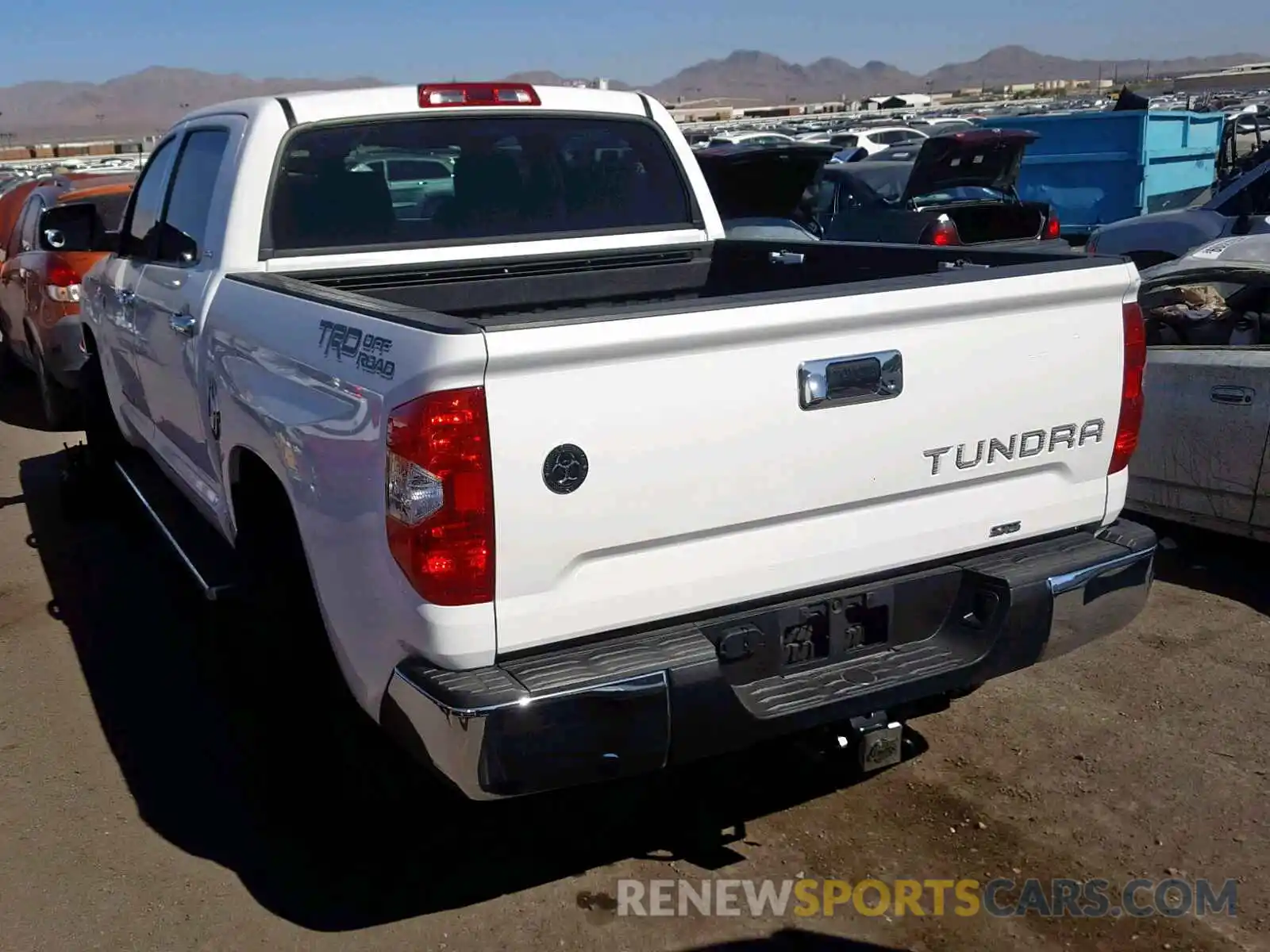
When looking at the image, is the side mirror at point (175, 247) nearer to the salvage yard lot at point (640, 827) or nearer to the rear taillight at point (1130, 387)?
the salvage yard lot at point (640, 827)

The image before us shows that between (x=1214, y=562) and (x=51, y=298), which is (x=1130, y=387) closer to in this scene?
(x=1214, y=562)

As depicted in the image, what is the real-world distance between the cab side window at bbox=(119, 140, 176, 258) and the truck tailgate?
115 inches

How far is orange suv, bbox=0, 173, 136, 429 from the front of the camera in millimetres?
8688

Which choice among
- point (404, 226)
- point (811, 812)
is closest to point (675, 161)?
point (404, 226)

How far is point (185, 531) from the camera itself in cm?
470

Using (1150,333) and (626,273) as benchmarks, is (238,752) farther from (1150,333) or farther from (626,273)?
(1150,333)

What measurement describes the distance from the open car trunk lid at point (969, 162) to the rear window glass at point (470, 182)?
8642 millimetres

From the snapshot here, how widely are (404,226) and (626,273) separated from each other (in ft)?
2.75

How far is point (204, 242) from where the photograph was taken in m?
4.34

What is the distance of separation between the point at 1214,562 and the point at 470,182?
3.82 metres

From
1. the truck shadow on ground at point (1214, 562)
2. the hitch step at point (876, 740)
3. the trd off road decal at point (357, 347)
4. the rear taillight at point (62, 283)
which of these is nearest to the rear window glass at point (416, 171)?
the trd off road decal at point (357, 347)

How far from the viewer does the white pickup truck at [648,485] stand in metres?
2.76

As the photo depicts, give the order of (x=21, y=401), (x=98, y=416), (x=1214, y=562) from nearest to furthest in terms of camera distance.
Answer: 1. (x=1214, y=562)
2. (x=98, y=416)
3. (x=21, y=401)

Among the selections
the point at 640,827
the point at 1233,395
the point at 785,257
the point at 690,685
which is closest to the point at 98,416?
the point at 785,257
